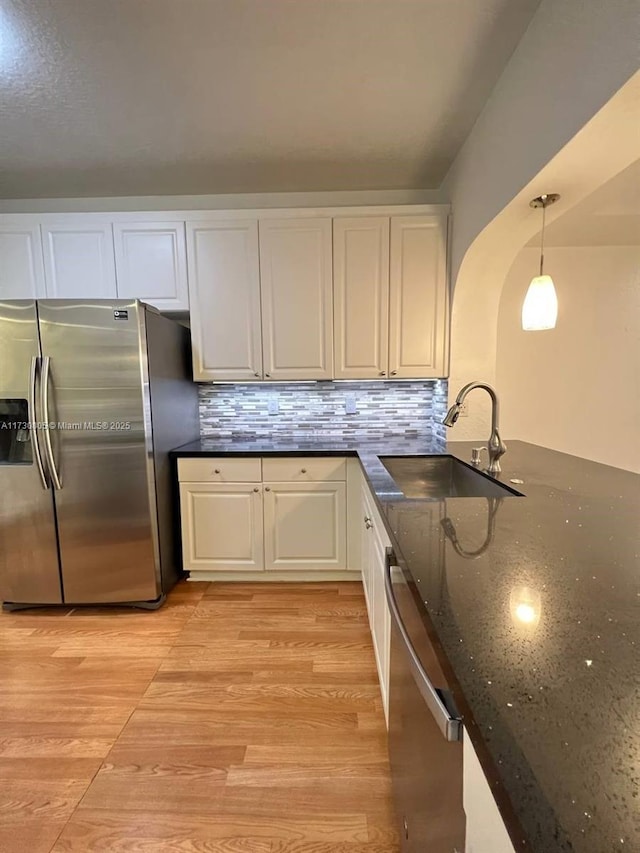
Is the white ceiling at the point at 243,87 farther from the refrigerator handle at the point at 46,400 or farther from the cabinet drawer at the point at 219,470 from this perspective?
the cabinet drawer at the point at 219,470

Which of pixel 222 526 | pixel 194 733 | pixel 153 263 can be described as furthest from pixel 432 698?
pixel 153 263

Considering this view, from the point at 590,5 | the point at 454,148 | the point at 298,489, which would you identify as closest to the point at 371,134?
the point at 454,148

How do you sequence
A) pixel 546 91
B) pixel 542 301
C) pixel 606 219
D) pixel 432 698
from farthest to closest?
pixel 606 219 → pixel 542 301 → pixel 546 91 → pixel 432 698

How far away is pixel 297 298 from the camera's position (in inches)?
91.0

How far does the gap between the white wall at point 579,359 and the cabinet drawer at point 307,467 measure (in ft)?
4.36

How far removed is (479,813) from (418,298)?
2287mm

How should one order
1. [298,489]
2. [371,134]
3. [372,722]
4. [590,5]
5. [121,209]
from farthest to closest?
[121,209]
[298,489]
[371,134]
[372,722]
[590,5]

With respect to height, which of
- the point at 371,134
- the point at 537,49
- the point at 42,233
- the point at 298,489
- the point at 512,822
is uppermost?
the point at 371,134

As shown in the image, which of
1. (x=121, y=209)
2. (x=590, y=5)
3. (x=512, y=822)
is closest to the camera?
(x=512, y=822)

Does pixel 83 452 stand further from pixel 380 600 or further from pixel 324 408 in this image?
pixel 380 600

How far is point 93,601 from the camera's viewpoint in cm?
208

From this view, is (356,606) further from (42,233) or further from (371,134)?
(42,233)

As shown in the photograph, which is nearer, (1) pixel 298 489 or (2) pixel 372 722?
(2) pixel 372 722

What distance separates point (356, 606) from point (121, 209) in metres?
2.97
